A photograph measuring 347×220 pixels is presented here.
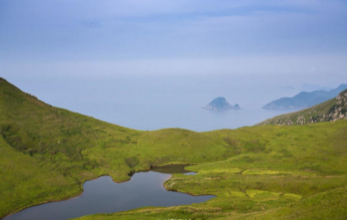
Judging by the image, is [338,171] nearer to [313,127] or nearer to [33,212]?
[313,127]

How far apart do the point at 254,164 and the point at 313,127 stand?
52426 mm

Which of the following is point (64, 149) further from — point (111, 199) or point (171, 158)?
point (171, 158)

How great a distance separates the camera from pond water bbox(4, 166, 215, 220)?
81.6 m

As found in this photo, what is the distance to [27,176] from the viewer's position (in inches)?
3789

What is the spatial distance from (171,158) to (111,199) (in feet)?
149

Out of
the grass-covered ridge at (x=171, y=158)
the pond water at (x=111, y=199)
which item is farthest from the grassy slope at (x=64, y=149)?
the pond water at (x=111, y=199)

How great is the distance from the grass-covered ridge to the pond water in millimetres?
3582

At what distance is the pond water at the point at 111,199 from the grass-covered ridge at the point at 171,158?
11.8 feet

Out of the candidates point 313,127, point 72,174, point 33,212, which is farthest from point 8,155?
point 313,127

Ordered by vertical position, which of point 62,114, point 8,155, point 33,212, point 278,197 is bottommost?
point 278,197

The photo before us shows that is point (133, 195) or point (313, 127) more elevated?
point (313, 127)

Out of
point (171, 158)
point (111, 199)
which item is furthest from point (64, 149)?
point (171, 158)

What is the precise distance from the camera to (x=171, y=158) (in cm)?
13375

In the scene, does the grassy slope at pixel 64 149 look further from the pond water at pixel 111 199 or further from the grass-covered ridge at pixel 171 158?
the pond water at pixel 111 199
